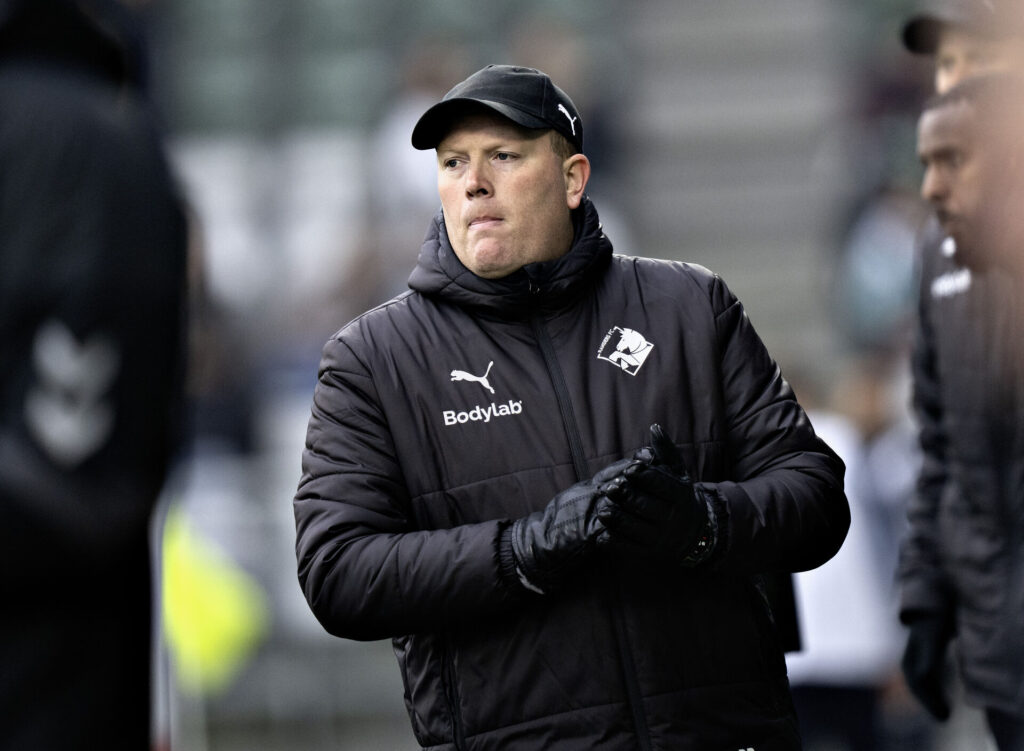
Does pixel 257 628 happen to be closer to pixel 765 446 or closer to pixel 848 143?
pixel 848 143

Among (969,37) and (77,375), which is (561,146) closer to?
(969,37)

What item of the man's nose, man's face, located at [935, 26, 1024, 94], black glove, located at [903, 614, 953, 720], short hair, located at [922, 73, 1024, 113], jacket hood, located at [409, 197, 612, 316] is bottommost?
black glove, located at [903, 614, 953, 720]

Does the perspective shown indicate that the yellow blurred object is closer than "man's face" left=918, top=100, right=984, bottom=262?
No

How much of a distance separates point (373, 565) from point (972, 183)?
1.86 metres

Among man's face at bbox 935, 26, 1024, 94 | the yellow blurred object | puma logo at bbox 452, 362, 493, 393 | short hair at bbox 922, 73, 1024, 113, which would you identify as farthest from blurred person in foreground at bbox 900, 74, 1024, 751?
the yellow blurred object

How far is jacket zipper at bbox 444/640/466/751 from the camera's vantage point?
3582 millimetres

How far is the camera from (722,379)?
386 centimetres

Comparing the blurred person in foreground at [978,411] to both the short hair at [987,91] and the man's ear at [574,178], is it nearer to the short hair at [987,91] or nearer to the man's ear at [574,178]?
the short hair at [987,91]

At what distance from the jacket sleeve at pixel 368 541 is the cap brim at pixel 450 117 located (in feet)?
1.59

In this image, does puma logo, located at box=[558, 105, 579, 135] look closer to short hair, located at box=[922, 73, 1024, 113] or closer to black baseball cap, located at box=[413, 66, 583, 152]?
black baseball cap, located at box=[413, 66, 583, 152]

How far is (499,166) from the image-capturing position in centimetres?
392

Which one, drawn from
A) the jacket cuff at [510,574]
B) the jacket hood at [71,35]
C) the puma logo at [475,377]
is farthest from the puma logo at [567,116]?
the jacket hood at [71,35]

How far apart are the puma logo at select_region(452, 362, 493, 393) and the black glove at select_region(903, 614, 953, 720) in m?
1.64

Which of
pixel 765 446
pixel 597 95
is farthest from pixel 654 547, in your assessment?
pixel 597 95
